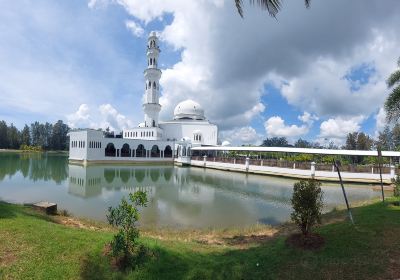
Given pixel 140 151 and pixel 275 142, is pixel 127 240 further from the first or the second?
pixel 275 142

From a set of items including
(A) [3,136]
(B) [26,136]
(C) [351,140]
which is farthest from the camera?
(B) [26,136]

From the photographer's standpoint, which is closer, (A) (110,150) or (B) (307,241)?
(B) (307,241)

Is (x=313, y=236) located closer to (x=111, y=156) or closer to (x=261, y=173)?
(x=261, y=173)

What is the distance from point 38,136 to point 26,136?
4.07 m

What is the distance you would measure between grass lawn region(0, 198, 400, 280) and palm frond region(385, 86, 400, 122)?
21.9ft

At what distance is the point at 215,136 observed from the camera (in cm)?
6250

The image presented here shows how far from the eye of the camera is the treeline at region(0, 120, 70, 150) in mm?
84312

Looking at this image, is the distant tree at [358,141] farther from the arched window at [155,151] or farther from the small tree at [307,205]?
the small tree at [307,205]

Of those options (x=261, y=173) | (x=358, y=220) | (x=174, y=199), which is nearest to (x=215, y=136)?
(x=261, y=173)

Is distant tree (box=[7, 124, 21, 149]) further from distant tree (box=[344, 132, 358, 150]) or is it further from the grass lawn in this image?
the grass lawn

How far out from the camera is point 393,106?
39.0 ft

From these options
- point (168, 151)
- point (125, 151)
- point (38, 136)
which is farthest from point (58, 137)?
point (168, 151)

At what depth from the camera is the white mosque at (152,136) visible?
47.1 m

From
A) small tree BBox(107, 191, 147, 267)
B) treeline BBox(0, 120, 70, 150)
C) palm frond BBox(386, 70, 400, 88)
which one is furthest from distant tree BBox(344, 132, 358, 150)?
treeline BBox(0, 120, 70, 150)
